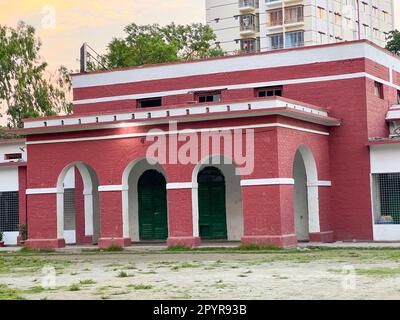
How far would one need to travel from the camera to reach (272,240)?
26.5 meters

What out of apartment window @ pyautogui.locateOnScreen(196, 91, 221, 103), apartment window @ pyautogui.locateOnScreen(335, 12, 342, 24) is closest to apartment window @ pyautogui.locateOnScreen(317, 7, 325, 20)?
apartment window @ pyautogui.locateOnScreen(335, 12, 342, 24)

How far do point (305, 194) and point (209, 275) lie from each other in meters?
13.9

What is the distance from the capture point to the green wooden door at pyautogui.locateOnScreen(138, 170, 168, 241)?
107 feet

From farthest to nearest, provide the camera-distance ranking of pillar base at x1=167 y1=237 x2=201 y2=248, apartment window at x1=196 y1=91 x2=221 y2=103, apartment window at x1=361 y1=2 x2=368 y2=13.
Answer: apartment window at x1=361 y1=2 x2=368 y2=13 → apartment window at x1=196 y1=91 x2=221 y2=103 → pillar base at x1=167 y1=237 x2=201 y2=248

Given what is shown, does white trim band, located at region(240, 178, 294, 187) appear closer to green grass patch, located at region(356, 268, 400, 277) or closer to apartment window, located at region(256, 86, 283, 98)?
apartment window, located at region(256, 86, 283, 98)

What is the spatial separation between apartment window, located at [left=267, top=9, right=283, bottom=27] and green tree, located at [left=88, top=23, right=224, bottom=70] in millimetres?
17726

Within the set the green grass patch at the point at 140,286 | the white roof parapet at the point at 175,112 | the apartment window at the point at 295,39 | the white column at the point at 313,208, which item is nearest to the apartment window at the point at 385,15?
the apartment window at the point at 295,39

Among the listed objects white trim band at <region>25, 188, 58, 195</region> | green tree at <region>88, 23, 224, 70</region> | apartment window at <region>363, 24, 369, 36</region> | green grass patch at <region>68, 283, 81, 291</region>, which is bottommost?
green grass patch at <region>68, 283, 81, 291</region>

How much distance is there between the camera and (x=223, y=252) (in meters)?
25.9

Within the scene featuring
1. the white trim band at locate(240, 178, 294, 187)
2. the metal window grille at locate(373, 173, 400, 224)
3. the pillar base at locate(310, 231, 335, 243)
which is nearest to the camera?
the white trim band at locate(240, 178, 294, 187)

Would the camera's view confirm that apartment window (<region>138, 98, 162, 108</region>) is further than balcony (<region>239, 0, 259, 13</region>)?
No

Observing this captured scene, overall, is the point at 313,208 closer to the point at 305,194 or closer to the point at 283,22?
the point at 305,194

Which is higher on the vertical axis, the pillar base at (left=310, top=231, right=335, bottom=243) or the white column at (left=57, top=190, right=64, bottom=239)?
the white column at (left=57, top=190, right=64, bottom=239)

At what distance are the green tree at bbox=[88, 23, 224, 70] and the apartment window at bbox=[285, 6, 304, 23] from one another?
16374 mm
